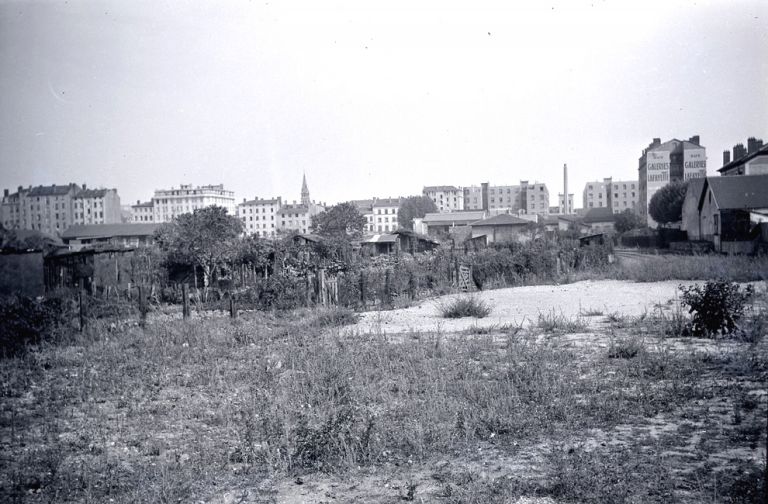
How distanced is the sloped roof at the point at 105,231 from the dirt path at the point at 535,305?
58987 millimetres

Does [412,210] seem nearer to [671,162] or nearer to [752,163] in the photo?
[671,162]

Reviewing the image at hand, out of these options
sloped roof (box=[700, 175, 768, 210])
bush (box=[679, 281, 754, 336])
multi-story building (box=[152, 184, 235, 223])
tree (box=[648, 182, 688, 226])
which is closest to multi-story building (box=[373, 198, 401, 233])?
multi-story building (box=[152, 184, 235, 223])

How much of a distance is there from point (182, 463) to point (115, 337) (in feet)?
25.0

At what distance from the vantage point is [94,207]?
10644 cm

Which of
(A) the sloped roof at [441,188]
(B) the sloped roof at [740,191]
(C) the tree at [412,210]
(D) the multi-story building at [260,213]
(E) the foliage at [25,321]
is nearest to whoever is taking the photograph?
(E) the foliage at [25,321]

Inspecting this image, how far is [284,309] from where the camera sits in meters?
15.9

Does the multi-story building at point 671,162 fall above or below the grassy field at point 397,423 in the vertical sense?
above

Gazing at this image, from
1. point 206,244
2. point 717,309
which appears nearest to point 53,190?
point 206,244

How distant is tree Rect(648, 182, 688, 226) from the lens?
5753 cm

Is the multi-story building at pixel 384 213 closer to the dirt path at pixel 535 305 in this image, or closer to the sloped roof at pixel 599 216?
the sloped roof at pixel 599 216

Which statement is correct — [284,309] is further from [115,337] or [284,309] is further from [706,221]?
[706,221]

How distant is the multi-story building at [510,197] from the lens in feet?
397

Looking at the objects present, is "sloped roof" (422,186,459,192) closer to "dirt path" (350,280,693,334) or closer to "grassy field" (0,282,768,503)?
"dirt path" (350,280,693,334)

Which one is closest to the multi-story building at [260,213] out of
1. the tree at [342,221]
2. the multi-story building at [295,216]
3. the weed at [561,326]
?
the multi-story building at [295,216]
